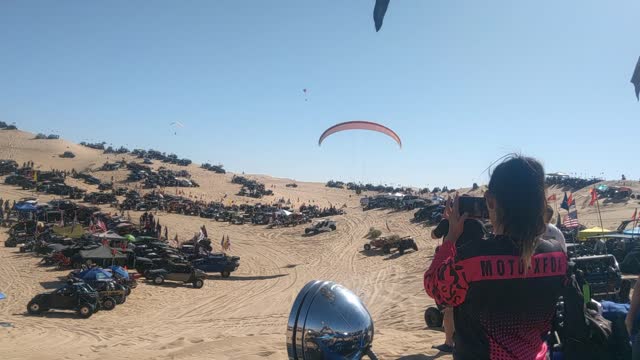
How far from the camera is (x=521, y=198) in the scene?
198 cm

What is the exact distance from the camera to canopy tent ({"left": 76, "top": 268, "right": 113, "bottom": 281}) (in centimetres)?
1441

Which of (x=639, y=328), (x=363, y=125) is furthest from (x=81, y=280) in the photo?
(x=639, y=328)

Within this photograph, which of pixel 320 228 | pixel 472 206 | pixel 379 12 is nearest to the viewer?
pixel 472 206

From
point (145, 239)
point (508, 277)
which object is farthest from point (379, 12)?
point (145, 239)

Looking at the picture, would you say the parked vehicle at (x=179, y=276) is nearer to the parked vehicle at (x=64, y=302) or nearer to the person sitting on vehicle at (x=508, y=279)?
the parked vehicle at (x=64, y=302)

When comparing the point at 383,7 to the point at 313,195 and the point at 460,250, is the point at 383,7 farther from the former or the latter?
the point at 313,195

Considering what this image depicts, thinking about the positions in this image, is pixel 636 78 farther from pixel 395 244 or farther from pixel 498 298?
pixel 498 298

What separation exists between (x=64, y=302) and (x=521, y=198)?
45.4ft

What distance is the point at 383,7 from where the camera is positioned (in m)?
11.5

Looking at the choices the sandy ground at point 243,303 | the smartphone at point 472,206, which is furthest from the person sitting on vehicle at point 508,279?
the sandy ground at point 243,303

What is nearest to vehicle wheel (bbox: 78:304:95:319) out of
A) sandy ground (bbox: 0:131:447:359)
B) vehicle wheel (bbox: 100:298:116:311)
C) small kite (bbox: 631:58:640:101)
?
sandy ground (bbox: 0:131:447:359)

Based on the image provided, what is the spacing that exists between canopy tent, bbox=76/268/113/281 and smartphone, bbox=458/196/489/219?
47.1 feet

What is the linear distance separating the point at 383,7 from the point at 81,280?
11.8 metres

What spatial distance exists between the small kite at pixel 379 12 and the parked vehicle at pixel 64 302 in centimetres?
1065
